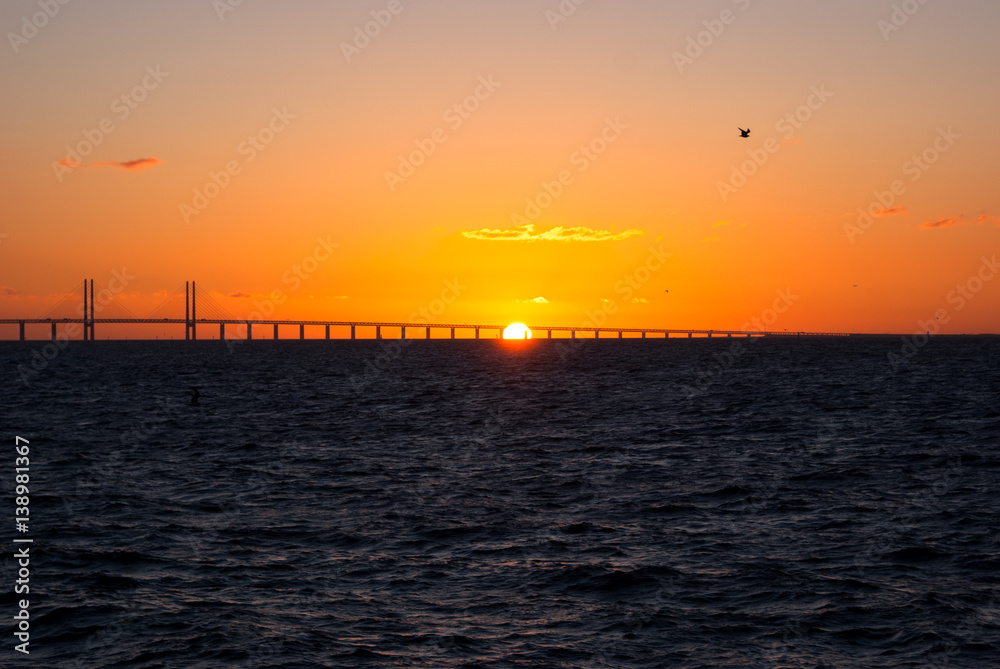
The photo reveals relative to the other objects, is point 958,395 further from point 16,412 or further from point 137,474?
point 16,412

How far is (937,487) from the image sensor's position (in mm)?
29516

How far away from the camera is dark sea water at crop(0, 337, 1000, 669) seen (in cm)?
1573

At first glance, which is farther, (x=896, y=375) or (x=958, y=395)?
(x=896, y=375)

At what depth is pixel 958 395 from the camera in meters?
65.5

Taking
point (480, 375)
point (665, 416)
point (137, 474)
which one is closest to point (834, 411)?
point (665, 416)

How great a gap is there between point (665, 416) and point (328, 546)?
3402cm

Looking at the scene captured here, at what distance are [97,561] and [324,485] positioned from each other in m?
10.1

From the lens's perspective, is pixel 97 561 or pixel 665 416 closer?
pixel 97 561

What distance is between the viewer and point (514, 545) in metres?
22.0

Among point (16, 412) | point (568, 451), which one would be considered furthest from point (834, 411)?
point (16, 412)

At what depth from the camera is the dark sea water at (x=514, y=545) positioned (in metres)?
15.7

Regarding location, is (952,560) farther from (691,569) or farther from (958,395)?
(958,395)

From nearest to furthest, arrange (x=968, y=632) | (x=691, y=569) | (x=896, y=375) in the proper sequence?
(x=968, y=632)
(x=691, y=569)
(x=896, y=375)

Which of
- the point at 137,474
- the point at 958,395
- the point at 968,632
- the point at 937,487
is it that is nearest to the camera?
the point at 968,632
